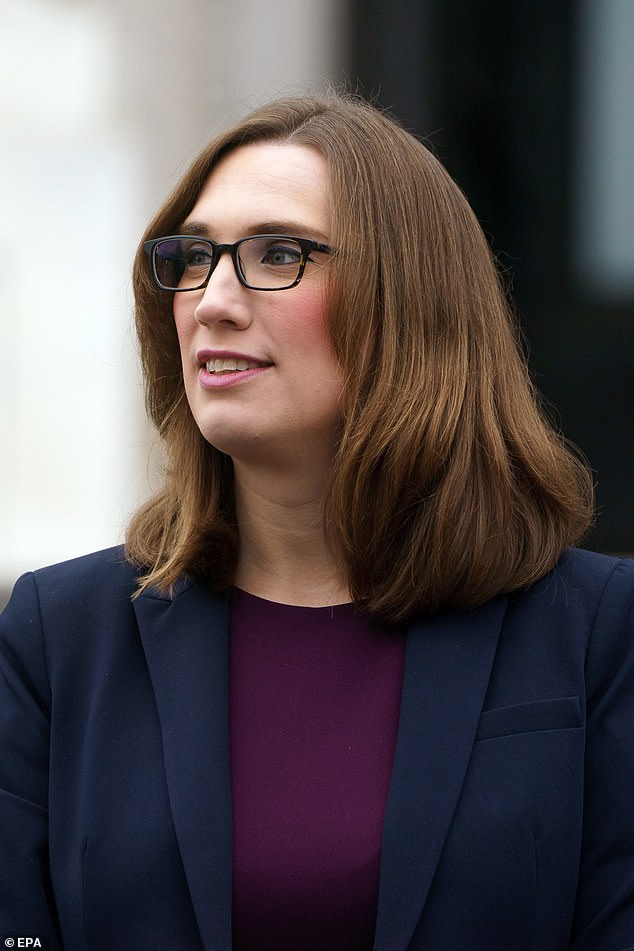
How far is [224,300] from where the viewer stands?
2.54 meters

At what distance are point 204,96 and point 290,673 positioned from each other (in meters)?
4.92

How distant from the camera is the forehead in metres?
2.60

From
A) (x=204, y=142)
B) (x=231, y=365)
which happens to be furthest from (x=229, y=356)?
(x=204, y=142)

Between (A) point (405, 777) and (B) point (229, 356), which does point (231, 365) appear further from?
(A) point (405, 777)

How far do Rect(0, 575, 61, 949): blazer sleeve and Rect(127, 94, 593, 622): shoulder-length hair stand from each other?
29cm

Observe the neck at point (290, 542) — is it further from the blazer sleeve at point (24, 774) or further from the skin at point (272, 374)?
the blazer sleeve at point (24, 774)

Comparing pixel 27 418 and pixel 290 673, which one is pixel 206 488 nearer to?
pixel 290 673

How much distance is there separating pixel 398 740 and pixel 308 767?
173 millimetres

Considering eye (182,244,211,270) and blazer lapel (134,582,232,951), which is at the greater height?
eye (182,244,211,270)

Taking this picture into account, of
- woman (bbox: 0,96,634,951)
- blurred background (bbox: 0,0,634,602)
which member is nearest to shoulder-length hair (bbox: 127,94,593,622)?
woman (bbox: 0,96,634,951)

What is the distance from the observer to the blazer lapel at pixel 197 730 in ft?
7.67

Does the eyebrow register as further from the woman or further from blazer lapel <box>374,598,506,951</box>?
blazer lapel <box>374,598,506,951</box>

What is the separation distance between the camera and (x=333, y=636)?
265 centimetres

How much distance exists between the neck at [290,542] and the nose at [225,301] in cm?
33
